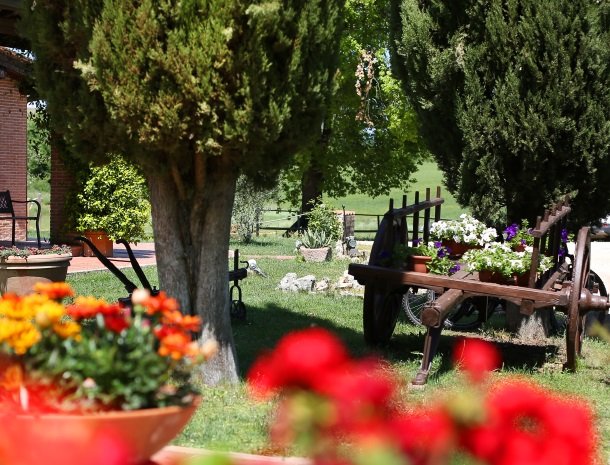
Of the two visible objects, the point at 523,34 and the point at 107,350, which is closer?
the point at 107,350

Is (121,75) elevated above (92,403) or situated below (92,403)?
above

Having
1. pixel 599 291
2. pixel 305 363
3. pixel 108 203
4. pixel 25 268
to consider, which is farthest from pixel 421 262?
pixel 108 203


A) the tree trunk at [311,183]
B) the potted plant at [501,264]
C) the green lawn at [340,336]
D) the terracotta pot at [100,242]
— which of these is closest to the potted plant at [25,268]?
the green lawn at [340,336]

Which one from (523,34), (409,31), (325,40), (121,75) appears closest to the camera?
(121,75)

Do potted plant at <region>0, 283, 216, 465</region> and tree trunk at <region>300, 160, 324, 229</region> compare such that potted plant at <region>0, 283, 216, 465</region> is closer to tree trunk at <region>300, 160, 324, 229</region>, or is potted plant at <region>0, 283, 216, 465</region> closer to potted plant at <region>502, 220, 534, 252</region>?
potted plant at <region>502, 220, 534, 252</region>

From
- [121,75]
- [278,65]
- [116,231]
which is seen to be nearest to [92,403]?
[121,75]

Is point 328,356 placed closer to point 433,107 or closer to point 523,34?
point 523,34

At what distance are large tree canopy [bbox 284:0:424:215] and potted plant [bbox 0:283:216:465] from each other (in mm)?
22631

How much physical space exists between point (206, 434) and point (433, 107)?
5.52 meters

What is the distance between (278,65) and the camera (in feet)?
19.2

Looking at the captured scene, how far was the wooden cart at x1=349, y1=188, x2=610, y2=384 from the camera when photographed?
693 centimetres

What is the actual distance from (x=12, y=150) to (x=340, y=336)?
1382 cm

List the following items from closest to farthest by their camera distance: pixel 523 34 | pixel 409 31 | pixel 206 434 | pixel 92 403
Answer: pixel 92 403 → pixel 206 434 → pixel 523 34 → pixel 409 31

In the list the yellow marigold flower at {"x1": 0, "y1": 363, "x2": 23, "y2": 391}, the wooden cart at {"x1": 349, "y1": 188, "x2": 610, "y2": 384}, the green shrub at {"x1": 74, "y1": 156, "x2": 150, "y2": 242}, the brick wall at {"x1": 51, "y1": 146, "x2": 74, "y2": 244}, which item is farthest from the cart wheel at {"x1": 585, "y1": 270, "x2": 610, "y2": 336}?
the brick wall at {"x1": 51, "y1": 146, "x2": 74, "y2": 244}
